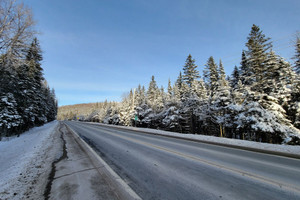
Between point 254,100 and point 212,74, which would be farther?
point 212,74

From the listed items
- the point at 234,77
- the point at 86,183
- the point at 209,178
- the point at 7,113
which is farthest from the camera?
the point at 234,77

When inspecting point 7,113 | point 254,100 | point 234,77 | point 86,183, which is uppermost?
point 234,77

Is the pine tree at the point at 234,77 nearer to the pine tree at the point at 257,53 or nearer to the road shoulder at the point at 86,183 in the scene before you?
the pine tree at the point at 257,53

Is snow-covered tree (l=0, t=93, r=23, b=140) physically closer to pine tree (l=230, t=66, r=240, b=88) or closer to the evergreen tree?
the evergreen tree

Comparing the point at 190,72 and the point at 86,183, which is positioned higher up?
the point at 190,72

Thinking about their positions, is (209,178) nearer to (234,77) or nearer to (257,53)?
(257,53)

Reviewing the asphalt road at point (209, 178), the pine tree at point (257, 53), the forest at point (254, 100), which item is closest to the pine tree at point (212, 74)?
the forest at point (254, 100)

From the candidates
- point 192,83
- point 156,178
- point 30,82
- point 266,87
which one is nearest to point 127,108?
point 192,83

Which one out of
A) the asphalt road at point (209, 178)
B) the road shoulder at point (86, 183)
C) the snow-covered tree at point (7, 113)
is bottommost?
the road shoulder at point (86, 183)

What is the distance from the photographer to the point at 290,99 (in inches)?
579

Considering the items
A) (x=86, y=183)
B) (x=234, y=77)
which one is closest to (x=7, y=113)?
(x=86, y=183)

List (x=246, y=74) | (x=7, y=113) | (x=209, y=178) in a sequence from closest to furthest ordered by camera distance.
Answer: (x=209, y=178), (x=7, y=113), (x=246, y=74)

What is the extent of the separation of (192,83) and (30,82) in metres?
27.4

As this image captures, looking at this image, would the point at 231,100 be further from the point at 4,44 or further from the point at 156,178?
the point at 4,44
